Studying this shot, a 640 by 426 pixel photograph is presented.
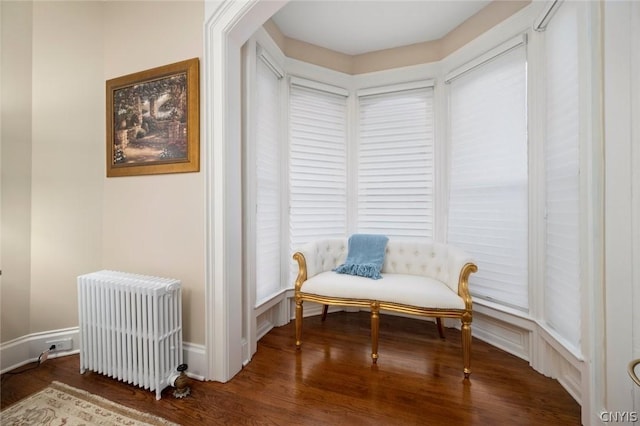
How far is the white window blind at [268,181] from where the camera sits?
229cm

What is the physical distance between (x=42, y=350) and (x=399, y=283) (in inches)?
111

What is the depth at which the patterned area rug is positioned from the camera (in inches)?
54.2

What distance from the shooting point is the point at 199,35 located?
176cm

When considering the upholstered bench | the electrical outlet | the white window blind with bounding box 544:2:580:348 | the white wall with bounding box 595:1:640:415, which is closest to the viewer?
the white wall with bounding box 595:1:640:415

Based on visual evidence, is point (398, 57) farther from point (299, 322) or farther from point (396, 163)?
point (299, 322)

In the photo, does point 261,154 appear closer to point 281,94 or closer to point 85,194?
point 281,94

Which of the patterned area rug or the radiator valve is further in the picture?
the radiator valve

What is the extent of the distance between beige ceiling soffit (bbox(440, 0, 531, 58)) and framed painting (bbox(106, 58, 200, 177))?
240 cm

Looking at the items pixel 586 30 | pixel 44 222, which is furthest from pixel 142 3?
pixel 586 30

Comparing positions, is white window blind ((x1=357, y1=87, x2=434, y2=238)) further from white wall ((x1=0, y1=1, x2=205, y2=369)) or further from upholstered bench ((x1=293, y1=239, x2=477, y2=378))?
white wall ((x1=0, y1=1, x2=205, y2=369))

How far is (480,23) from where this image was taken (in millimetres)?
2275

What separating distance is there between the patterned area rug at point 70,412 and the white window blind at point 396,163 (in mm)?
2369

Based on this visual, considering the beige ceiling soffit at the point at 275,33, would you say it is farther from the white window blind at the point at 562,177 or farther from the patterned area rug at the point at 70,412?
the patterned area rug at the point at 70,412

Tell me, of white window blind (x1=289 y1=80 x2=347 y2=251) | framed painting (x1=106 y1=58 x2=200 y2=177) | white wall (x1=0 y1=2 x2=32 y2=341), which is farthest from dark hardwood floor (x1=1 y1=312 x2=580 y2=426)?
framed painting (x1=106 y1=58 x2=200 y2=177)
